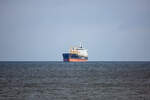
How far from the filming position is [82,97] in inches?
1287

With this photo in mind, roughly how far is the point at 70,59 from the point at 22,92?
11973 cm

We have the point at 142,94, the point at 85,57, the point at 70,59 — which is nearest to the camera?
the point at 142,94

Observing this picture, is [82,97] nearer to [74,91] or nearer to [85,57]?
[74,91]

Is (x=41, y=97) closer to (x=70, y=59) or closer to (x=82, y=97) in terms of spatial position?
→ (x=82, y=97)

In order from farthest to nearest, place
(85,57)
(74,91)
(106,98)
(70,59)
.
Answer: (85,57) < (70,59) < (74,91) < (106,98)

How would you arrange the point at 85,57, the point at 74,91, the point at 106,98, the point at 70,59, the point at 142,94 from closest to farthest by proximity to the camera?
the point at 106,98 < the point at 142,94 < the point at 74,91 < the point at 70,59 < the point at 85,57

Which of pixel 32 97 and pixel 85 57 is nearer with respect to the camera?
pixel 32 97

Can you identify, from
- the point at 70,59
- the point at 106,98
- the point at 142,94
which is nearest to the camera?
the point at 106,98

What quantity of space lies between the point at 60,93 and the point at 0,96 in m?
5.67

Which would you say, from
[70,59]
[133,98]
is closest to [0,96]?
[133,98]

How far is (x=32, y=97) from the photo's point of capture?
32812 millimetres

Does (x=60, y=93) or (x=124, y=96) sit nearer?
(x=124, y=96)

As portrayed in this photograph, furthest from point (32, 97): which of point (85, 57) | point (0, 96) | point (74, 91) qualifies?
point (85, 57)

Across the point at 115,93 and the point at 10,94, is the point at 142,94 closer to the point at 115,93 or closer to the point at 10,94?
the point at 115,93
